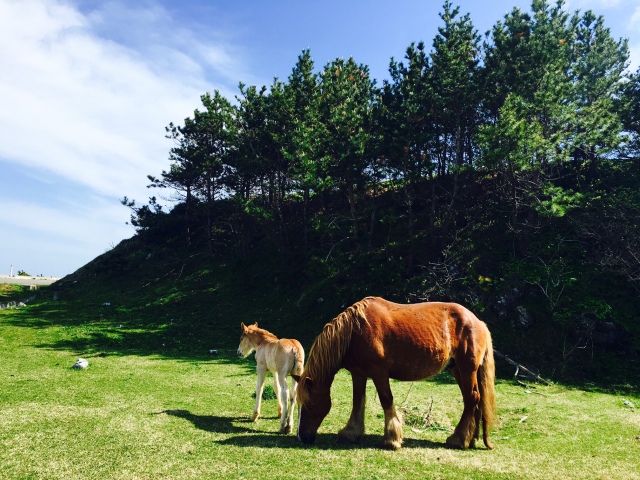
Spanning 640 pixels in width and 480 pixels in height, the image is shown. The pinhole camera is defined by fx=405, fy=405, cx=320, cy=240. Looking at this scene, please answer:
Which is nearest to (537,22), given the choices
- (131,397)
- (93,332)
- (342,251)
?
(342,251)

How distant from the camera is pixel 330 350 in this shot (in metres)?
8.04

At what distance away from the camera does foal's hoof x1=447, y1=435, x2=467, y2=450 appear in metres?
8.09

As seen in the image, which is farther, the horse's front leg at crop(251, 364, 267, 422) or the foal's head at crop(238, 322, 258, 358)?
the foal's head at crop(238, 322, 258, 358)

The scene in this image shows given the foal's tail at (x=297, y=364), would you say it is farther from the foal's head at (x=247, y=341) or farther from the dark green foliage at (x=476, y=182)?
the dark green foliage at (x=476, y=182)

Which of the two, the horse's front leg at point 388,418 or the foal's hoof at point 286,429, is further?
the foal's hoof at point 286,429

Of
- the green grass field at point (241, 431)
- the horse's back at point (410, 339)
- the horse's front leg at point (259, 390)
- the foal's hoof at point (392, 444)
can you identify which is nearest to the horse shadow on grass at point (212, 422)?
the green grass field at point (241, 431)

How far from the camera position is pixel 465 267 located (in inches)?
888

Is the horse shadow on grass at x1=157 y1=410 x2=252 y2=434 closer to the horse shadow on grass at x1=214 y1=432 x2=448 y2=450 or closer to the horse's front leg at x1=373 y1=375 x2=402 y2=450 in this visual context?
the horse shadow on grass at x1=214 y1=432 x2=448 y2=450

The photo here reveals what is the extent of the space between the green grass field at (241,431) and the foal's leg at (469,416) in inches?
11.9

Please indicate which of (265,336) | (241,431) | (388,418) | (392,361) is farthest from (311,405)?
(265,336)

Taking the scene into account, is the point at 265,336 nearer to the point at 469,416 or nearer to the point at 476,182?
the point at 469,416

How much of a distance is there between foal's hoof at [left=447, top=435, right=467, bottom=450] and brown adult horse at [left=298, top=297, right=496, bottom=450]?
0.05 feet

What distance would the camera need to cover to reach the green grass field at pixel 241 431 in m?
A: 6.81

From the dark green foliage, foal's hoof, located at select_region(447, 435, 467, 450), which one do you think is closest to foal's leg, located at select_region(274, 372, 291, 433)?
foal's hoof, located at select_region(447, 435, 467, 450)
